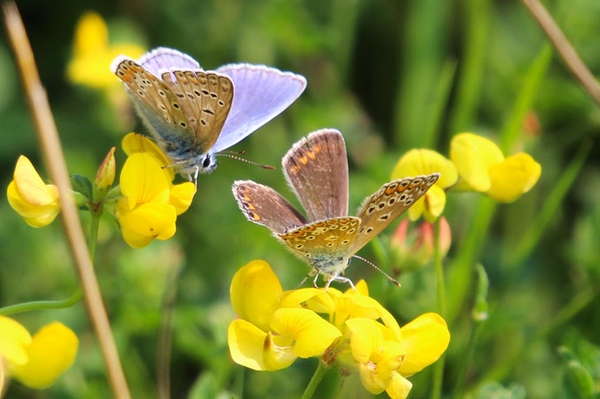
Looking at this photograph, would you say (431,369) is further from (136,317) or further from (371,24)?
(371,24)

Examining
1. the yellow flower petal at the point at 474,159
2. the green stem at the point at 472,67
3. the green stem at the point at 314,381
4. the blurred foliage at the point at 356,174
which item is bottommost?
the blurred foliage at the point at 356,174

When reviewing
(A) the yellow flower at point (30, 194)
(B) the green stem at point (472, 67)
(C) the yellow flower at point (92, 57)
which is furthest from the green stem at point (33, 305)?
(C) the yellow flower at point (92, 57)

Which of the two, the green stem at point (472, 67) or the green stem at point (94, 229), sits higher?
the green stem at point (94, 229)

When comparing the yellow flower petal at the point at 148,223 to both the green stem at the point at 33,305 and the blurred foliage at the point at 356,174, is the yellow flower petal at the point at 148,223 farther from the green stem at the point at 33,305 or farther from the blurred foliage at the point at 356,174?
the blurred foliage at the point at 356,174

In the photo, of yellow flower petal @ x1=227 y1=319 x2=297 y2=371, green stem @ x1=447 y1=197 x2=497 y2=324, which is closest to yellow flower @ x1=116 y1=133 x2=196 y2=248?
yellow flower petal @ x1=227 y1=319 x2=297 y2=371

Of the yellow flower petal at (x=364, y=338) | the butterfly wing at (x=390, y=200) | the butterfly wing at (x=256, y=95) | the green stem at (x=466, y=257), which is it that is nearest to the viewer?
the yellow flower petal at (x=364, y=338)

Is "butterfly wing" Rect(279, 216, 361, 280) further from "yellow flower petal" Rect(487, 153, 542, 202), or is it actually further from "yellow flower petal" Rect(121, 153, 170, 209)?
"yellow flower petal" Rect(487, 153, 542, 202)
